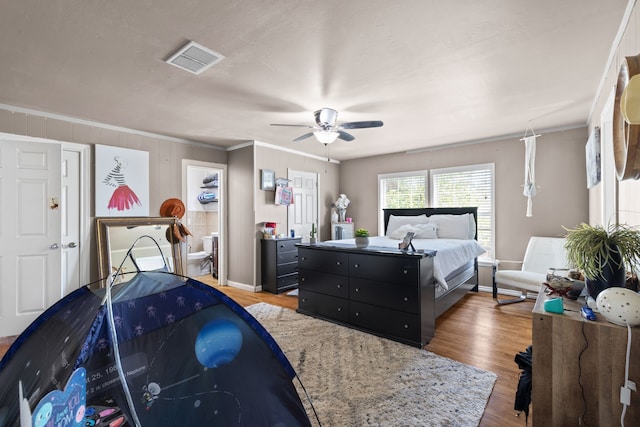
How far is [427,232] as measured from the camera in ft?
14.3

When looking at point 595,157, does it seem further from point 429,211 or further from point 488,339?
point 429,211

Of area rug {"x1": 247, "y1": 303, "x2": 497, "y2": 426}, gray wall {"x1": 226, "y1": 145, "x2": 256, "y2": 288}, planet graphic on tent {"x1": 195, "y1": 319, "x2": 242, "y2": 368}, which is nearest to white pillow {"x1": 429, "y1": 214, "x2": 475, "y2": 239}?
area rug {"x1": 247, "y1": 303, "x2": 497, "y2": 426}

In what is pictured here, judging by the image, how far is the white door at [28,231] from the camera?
3.00m

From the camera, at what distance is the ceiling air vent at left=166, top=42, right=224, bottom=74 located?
200 cm

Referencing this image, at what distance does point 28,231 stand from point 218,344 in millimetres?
3141

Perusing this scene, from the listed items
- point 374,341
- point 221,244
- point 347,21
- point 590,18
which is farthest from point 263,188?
point 590,18

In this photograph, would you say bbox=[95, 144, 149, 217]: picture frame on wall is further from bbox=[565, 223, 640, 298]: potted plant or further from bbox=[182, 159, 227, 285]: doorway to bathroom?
bbox=[565, 223, 640, 298]: potted plant

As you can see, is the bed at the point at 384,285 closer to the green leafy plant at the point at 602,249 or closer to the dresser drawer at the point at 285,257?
the dresser drawer at the point at 285,257

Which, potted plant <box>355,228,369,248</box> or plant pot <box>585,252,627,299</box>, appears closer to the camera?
plant pot <box>585,252,627,299</box>

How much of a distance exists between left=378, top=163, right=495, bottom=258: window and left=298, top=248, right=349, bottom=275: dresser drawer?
2.66m

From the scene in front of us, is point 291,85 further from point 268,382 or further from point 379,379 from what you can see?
point 379,379

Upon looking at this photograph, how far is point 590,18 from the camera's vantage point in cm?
174

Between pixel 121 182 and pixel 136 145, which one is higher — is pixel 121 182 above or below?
below

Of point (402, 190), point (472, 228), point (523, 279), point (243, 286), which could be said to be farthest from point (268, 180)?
point (523, 279)
